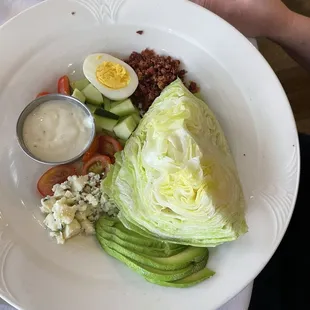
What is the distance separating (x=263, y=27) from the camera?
2.19 m

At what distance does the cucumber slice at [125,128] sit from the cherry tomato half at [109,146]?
0.03m

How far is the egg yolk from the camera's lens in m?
2.08

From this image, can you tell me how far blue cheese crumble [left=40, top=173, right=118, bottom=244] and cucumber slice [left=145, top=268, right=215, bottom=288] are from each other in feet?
0.97

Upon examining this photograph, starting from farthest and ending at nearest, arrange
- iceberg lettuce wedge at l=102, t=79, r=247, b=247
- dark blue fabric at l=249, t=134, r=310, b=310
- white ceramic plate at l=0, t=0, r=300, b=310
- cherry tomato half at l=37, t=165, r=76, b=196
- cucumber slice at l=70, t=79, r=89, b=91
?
1. dark blue fabric at l=249, t=134, r=310, b=310
2. cucumber slice at l=70, t=79, r=89, b=91
3. cherry tomato half at l=37, t=165, r=76, b=196
4. white ceramic plate at l=0, t=0, r=300, b=310
5. iceberg lettuce wedge at l=102, t=79, r=247, b=247

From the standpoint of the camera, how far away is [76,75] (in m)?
2.13

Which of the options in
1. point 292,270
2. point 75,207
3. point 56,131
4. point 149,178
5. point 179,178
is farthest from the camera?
point 292,270

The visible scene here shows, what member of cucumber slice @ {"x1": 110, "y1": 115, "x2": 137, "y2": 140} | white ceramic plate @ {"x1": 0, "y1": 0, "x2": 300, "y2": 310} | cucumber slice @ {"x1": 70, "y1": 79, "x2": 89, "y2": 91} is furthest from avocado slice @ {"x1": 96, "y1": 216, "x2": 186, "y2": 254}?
cucumber slice @ {"x1": 70, "y1": 79, "x2": 89, "y2": 91}

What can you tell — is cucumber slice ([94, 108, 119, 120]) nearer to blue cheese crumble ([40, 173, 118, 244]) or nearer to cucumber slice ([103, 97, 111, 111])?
cucumber slice ([103, 97, 111, 111])

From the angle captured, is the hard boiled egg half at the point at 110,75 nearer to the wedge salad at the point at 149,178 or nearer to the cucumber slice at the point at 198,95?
the wedge salad at the point at 149,178

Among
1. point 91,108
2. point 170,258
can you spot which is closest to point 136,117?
point 91,108

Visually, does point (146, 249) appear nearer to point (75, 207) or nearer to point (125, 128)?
point (75, 207)

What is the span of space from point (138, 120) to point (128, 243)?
0.49 meters

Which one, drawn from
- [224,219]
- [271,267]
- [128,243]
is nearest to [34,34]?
[128,243]

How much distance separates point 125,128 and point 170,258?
51 centimetres
